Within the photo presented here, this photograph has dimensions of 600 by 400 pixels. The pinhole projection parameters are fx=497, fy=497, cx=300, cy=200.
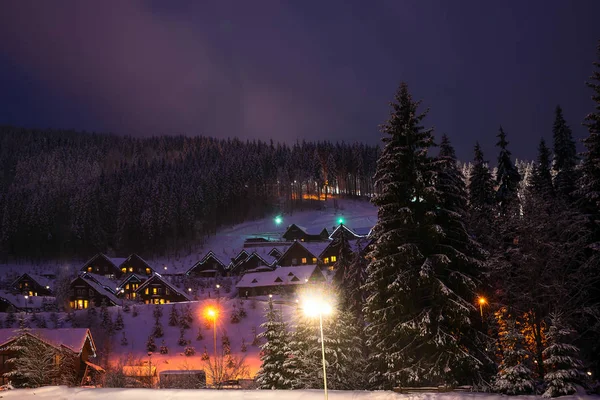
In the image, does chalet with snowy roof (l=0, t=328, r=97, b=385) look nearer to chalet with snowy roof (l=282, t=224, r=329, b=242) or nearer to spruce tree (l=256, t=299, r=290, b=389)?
spruce tree (l=256, t=299, r=290, b=389)

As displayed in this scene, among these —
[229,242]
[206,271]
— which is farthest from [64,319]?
[229,242]

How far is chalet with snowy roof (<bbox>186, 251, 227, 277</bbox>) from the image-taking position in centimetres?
9056

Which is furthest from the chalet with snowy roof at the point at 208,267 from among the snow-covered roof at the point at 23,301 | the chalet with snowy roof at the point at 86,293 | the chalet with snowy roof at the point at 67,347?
the chalet with snowy roof at the point at 67,347

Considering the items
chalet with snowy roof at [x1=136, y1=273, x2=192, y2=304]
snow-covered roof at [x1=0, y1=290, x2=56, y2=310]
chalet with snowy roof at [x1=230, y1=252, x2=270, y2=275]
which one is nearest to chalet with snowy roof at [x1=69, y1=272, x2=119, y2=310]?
chalet with snowy roof at [x1=136, y1=273, x2=192, y2=304]

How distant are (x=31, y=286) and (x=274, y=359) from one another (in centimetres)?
7460

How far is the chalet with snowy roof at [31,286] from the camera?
8231 centimetres

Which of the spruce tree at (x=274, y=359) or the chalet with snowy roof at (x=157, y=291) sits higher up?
the chalet with snowy roof at (x=157, y=291)

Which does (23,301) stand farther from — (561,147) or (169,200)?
(561,147)

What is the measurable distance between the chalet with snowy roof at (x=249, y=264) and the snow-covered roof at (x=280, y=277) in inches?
520

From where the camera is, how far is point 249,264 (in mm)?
87875

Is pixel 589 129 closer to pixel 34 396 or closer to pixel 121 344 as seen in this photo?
pixel 34 396

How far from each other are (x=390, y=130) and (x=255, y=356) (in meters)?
25.7

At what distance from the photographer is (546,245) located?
27594mm

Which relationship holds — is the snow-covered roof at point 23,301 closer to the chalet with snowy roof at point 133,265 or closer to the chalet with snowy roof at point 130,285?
the chalet with snowy roof at point 130,285
